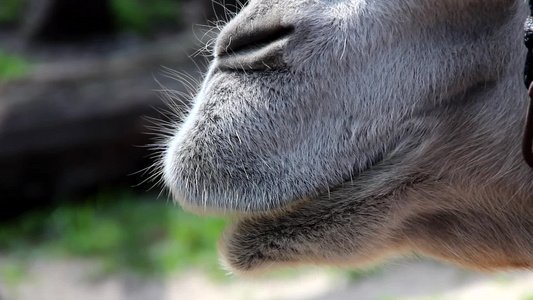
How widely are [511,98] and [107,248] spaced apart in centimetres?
428

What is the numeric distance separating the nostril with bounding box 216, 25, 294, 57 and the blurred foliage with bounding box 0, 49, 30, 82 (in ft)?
17.9

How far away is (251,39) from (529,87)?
1.98 feet

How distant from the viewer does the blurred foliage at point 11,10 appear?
9.38 metres

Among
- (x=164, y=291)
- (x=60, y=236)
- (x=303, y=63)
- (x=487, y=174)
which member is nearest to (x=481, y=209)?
(x=487, y=174)

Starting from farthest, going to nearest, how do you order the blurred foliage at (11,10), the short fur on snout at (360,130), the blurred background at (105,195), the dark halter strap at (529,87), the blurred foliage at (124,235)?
1. the blurred foliage at (11,10)
2. the blurred foliage at (124,235)
3. the blurred background at (105,195)
4. the short fur on snout at (360,130)
5. the dark halter strap at (529,87)

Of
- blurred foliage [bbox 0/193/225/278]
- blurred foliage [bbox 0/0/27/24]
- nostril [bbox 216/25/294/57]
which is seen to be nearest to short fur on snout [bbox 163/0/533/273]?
nostril [bbox 216/25/294/57]

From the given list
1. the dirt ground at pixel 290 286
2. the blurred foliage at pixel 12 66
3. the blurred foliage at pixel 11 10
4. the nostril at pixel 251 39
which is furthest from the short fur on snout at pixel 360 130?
the blurred foliage at pixel 11 10

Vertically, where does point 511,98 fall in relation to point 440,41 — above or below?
below

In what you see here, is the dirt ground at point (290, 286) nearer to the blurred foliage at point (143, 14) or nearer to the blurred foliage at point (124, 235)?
the blurred foliage at point (124, 235)

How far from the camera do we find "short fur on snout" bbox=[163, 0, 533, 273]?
5.44 feet

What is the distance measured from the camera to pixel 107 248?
5.51 metres

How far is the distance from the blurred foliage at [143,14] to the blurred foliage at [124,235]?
2940 mm

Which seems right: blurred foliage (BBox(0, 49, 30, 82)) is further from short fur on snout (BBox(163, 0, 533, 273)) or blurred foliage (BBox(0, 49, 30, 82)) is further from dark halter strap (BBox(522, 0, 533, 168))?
dark halter strap (BBox(522, 0, 533, 168))

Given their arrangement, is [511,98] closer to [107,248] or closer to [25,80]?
[107,248]
